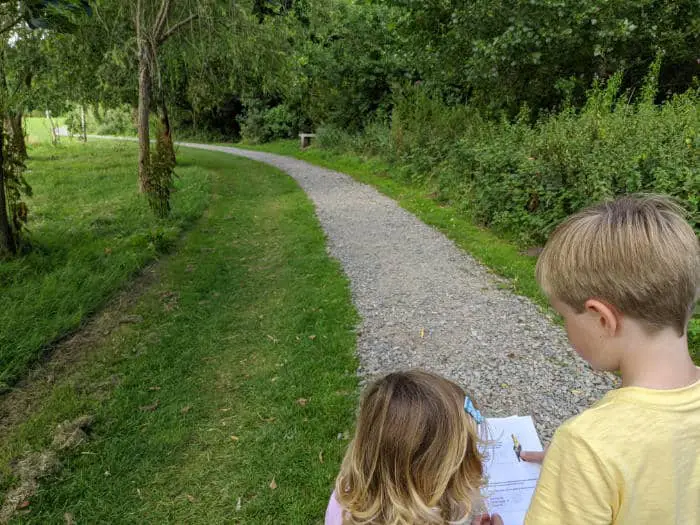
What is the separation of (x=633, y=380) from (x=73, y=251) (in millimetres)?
6955

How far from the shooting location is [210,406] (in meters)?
3.66

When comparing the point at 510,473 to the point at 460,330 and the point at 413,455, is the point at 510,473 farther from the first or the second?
the point at 460,330

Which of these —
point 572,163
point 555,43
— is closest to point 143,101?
point 555,43

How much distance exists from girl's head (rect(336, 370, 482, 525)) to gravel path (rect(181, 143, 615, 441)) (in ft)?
6.42

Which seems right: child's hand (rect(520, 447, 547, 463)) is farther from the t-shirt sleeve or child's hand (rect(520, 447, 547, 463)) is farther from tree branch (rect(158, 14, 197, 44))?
tree branch (rect(158, 14, 197, 44))

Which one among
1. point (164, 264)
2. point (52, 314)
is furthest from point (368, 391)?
point (164, 264)

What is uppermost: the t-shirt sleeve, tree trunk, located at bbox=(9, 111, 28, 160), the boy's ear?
tree trunk, located at bbox=(9, 111, 28, 160)

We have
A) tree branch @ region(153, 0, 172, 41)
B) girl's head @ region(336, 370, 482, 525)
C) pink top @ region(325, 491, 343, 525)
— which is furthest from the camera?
tree branch @ region(153, 0, 172, 41)

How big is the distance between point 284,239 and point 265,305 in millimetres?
2801

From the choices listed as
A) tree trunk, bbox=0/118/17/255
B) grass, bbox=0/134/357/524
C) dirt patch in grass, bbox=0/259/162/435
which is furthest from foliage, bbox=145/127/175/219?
dirt patch in grass, bbox=0/259/162/435

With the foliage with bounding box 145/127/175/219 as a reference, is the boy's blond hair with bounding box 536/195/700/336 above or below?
above

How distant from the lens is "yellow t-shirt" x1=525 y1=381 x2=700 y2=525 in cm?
98

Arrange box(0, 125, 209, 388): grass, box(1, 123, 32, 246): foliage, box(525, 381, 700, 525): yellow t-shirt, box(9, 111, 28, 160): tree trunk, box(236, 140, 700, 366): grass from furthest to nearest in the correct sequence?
box(9, 111, 28, 160): tree trunk, box(1, 123, 32, 246): foliage, box(236, 140, 700, 366): grass, box(0, 125, 209, 388): grass, box(525, 381, 700, 525): yellow t-shirt

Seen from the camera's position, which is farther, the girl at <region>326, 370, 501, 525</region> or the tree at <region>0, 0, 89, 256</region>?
the tree at <region>0, 0, 89, 256</region>
